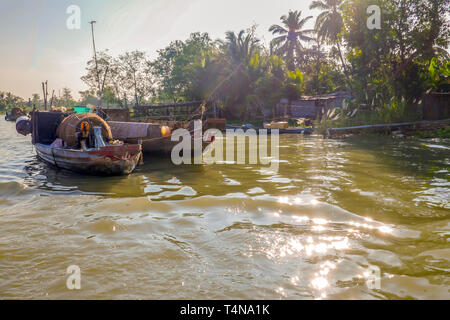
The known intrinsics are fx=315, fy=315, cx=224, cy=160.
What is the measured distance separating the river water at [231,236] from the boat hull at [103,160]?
1.29ft

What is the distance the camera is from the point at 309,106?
30.1 meters

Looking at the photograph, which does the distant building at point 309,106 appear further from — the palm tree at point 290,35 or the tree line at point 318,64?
the palm tree at point 290,35

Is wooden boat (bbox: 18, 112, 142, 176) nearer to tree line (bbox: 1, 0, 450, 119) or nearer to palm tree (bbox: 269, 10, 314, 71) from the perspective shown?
tree line (bbox: 1, 0, 450, 119)

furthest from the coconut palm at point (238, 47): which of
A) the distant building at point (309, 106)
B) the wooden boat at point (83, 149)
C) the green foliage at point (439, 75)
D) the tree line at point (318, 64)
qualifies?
the wooden boat at point (83, 149)

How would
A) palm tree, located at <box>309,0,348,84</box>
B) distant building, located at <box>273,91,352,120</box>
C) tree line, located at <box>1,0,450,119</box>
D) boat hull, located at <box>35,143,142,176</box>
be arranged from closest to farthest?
boat hull, located at <box>35,143,142,176</box> < tree line, located at <box>1,0,450,119</box> < distant building, located at <box>273,91,352,120</box> < palm tree, located at <box>309,0,348,84</box>

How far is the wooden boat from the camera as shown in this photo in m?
9.74

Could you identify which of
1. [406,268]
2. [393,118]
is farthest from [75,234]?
[393,118]

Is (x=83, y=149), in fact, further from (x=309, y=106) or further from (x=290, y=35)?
(x=290, y=35)

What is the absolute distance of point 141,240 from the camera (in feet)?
16.8

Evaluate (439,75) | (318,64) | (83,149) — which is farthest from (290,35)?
(83,149)

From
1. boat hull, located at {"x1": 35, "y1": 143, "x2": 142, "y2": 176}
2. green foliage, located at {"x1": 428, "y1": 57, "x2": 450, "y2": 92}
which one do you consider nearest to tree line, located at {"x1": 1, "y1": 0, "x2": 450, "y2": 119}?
green foliage, located at {"x1": 428, "y1": 57, "x2": 450, "y2": 92}

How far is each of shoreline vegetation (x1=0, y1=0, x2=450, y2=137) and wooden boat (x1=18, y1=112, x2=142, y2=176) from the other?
534cm
